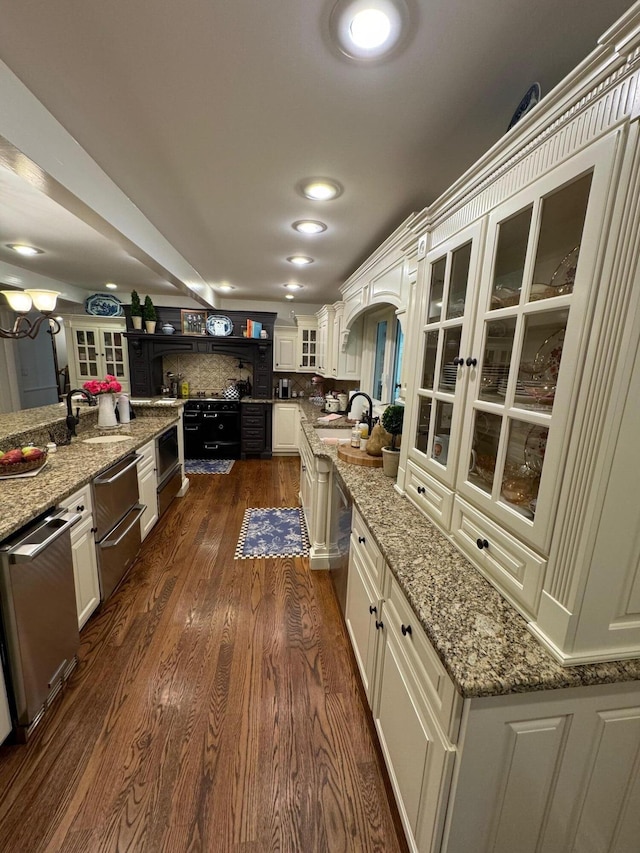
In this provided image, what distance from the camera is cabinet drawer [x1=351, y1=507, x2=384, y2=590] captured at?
4.53 feet

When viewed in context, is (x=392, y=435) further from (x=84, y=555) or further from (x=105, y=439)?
(x=105, y=439)

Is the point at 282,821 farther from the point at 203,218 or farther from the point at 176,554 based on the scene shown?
the point at 203,218

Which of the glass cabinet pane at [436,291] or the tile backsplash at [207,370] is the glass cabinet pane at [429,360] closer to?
the glass cabinet pane at [436,291]

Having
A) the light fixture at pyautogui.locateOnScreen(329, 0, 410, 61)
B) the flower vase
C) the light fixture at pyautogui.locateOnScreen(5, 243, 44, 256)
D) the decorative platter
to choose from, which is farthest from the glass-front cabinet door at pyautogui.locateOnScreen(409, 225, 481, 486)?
the decorative platter

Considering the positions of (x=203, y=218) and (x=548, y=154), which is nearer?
(x=548, y=154)

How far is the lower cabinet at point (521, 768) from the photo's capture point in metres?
0.79

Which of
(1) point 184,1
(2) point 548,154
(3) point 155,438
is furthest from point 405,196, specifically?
(3) point 155,438

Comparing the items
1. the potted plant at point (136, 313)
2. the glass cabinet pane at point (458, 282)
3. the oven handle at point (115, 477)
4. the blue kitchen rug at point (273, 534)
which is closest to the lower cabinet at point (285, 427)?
the blue kitchen rug at point (273, 534)

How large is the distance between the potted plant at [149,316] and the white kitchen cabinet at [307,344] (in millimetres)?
2109

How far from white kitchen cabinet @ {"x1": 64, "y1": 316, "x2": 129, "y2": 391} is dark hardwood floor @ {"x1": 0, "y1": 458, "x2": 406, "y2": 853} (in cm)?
416

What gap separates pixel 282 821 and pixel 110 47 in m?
2.58

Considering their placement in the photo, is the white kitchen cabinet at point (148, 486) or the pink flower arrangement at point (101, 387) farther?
the pink flower arrangement at point (101, 387)

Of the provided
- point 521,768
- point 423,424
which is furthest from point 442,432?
point 521,768

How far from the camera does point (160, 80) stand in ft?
3.83
